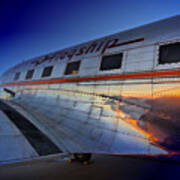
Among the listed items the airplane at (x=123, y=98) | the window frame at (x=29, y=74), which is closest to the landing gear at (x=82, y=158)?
the airplane at (x=123, y=98)

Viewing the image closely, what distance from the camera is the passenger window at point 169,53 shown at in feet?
17.9

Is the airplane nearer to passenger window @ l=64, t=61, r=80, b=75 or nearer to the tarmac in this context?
passenger window @ l=64, t=61, r=80, b=75

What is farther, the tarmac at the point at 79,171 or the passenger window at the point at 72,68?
the passenger window at the point at 72,68

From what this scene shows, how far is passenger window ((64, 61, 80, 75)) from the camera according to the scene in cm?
879

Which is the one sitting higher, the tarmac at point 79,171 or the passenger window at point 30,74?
the passenger window at point 30,74

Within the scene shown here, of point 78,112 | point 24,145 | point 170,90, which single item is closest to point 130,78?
point 170,90

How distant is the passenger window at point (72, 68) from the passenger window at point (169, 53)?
4175 mm

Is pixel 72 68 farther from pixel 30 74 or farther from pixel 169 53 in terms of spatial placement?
pixel 30 74

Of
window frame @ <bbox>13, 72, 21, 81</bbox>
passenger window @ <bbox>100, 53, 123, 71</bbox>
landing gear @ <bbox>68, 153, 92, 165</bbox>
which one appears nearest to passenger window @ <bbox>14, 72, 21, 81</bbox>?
window frame @ <bbox>13, 72, 21, 81</bbox>

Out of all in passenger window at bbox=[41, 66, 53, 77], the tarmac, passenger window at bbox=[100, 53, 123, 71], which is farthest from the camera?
passenger window at bbox=[41, 66, 53, 77]

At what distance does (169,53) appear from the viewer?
557 cm

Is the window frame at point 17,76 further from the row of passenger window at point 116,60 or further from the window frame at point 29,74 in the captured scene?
the row of passenger window at point 116,60

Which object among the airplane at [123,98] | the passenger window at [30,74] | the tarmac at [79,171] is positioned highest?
the passenger window at [30,74]

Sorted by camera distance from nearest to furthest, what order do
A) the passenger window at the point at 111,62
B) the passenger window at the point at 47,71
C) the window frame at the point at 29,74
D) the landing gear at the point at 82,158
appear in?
the landing gear at the point at 82,158, the passenger window at the point at 111,62, the passenger window at the point at 47,71, the window frame at the point at 29,74
